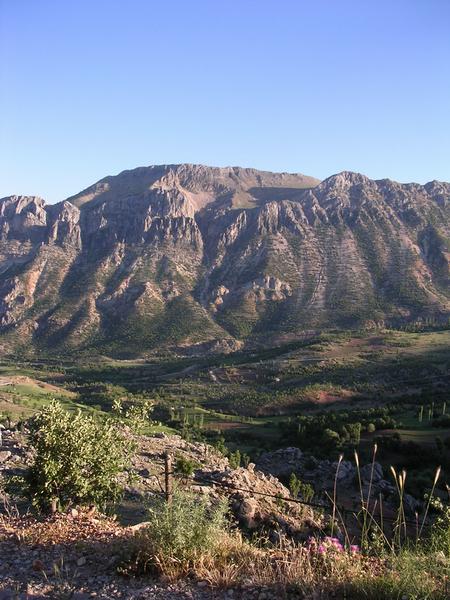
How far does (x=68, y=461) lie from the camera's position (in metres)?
11.0

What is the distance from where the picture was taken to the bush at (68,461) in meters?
10.9

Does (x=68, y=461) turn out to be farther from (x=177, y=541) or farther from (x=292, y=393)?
(x=292, y=393)

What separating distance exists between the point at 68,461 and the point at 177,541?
515 cm

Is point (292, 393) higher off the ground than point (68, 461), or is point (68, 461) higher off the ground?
point (68, 461)

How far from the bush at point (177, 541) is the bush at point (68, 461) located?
4.29 metres

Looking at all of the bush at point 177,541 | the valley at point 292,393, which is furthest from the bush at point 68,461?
the valley at point 292,393

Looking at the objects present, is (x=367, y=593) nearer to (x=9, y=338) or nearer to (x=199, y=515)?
(x=199, y=515)

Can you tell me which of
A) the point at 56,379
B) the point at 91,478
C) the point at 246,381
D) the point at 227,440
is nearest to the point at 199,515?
the point at 91,478

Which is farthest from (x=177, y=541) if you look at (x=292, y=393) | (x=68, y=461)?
(x=292, y=393)

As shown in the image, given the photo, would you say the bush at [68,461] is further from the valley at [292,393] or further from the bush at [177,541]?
the valley at [292,393]

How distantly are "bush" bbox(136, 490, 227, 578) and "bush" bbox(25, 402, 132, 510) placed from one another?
429 centimetres

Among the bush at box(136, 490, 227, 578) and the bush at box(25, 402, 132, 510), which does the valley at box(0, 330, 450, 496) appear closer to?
the bush at box(25, 402, 132, 510)

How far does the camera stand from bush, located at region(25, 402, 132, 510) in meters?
10.9

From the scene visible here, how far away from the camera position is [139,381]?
12306 centimetres
